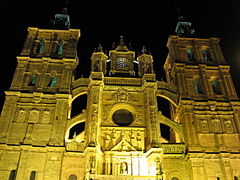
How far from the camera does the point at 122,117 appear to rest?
23.8 meters

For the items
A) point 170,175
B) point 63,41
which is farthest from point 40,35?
point 170,175

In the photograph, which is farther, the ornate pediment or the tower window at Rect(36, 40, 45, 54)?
the tower window at Rect(36, 40, 45, 54)

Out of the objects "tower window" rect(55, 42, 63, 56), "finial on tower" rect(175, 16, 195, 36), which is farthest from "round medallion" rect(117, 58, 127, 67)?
"finial on tower" rect(175, 16, 195, 36)

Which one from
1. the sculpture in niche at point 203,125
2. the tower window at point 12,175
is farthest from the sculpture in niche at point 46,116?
Result: the sculpture in niche at point 203,125

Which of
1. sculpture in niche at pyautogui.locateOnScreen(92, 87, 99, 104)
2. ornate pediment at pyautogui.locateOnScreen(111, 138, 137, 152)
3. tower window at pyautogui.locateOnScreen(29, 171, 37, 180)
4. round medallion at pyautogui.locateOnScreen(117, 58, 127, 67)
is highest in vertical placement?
round medallion at pyautogui.locateOnScreen(117, 58, 127, 67)

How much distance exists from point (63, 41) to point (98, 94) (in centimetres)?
831

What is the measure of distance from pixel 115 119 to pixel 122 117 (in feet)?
2.01

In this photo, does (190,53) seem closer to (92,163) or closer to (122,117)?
(122,117)

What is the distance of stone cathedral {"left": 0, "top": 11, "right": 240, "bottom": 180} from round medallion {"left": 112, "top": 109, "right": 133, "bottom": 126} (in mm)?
83

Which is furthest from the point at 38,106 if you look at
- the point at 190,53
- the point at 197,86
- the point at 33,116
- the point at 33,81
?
the point at 190,53

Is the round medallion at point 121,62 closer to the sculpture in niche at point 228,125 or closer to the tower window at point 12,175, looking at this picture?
the sculpture in niche at point 228,125

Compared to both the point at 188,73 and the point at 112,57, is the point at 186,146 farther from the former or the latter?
the point at 112,57

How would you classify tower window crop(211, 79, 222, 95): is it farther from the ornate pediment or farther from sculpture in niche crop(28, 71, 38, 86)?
sculpture in niche crop(28, 71, 38, 86)

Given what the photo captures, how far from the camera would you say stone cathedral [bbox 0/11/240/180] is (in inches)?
818
